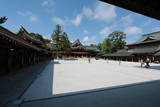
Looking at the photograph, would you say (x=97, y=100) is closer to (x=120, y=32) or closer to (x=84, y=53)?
(x=84, y=53)

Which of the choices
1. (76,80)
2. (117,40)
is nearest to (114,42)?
(117,40)

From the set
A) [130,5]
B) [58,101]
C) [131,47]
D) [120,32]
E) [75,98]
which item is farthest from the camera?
[120,32]

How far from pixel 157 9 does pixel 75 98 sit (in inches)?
135

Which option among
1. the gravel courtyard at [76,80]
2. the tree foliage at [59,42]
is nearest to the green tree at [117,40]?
the tree foliage at [59,42]

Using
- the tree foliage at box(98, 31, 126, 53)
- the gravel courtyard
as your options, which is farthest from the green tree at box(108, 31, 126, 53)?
the gravel courtyard

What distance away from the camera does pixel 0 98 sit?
338 cm

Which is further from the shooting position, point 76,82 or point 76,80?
point 76,80

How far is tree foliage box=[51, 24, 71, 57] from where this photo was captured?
35.4 m

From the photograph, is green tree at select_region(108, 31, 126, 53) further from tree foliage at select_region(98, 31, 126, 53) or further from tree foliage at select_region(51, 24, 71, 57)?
tree foliage at select_region(51, 24, 71, 57)

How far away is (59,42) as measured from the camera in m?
36.0

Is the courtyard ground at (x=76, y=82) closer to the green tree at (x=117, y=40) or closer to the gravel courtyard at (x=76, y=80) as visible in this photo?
the gravel courtyard at (x=76, y=80)

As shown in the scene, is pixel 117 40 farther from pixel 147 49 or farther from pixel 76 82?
pixel 76 82

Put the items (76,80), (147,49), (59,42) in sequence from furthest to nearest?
(59,42) → (147,49) → (76,80)

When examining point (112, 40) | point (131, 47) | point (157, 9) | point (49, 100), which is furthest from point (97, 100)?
point (112, 40)
